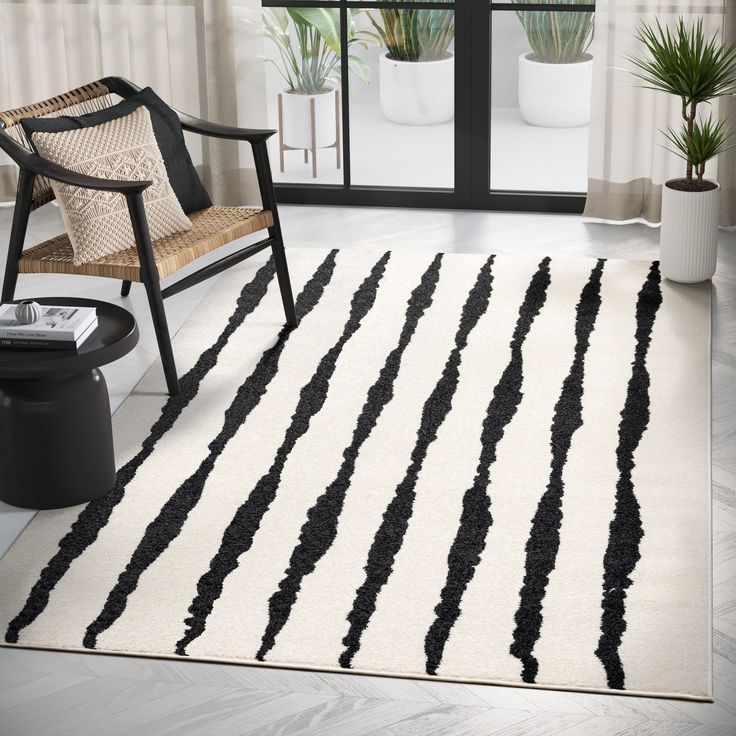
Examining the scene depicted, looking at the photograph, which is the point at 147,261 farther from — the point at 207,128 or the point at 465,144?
the point at 465,144

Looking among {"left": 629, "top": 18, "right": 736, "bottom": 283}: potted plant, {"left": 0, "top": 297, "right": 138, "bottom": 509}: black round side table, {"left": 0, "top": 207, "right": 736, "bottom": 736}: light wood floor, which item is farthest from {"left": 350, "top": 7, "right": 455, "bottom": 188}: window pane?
{"left": 0, "top": 207, "right": 736, "bottom": 736}: light wood floor

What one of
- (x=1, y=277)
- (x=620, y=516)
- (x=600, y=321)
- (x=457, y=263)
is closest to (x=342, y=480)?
(x=620, y=516)

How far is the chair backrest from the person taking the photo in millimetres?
3635

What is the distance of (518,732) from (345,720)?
0.33m

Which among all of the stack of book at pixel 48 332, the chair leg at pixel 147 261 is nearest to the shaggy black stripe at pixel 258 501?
the chair leg at pixel 147 261

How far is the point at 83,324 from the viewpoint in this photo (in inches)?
111

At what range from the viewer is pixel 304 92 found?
5.25 metres

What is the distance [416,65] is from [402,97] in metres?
0.15

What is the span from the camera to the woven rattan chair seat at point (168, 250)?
11.3 feet

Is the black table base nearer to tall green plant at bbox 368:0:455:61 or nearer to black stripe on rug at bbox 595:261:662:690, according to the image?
black stripe on rug at bbox 595:261:662:690

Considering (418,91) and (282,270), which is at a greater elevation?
(418,91)

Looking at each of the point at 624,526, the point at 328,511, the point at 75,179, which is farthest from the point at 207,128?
the point at 624,526

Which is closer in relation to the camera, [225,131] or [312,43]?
[225,131]

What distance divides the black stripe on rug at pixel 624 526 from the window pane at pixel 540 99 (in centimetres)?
133
